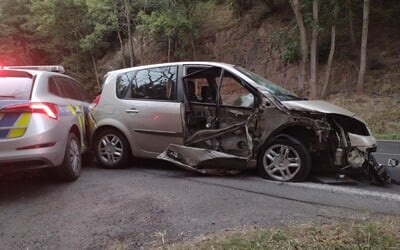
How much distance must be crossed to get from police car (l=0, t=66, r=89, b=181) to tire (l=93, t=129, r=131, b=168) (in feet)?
1.99

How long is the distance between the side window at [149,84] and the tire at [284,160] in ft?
5.36

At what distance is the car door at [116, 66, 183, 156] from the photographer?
20.7ft

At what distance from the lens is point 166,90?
6.45 metres

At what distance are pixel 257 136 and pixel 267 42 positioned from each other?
1378 centimetres

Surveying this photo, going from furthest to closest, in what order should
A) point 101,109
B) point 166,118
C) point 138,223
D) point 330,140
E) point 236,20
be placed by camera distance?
1. point 236,20
2. point 101,109
3. point 166,118
4. point 330,140
5. point 138,223

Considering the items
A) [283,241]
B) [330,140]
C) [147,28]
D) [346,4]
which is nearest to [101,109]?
[330,140]

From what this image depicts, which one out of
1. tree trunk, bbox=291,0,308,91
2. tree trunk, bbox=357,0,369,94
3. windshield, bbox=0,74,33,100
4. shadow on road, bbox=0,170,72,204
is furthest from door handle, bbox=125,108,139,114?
tree trunk, bbox=357,0,369,94

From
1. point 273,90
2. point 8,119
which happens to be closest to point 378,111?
point 273,90

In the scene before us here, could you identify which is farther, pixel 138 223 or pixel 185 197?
pixel 185 197

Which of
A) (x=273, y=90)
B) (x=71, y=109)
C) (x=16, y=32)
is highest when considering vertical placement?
(x=16, y=32)

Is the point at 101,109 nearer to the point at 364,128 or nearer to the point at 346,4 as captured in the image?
the point at 364,128

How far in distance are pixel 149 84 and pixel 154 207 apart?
8.23 ft

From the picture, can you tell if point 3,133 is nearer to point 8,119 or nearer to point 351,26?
point 8,119

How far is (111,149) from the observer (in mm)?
6883
